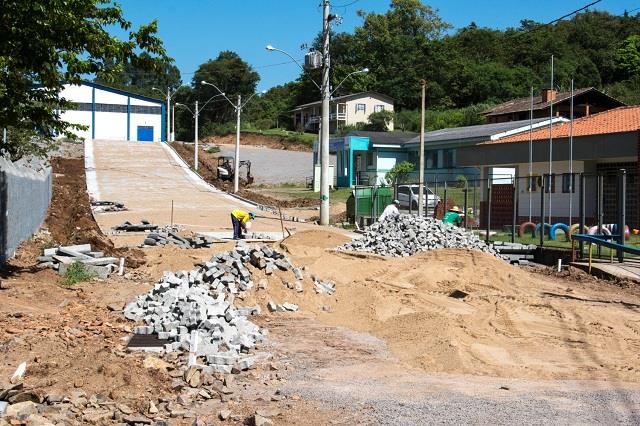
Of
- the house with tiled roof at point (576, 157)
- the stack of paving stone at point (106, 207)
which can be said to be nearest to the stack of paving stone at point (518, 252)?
the house with tiled roof at point (576, 157)

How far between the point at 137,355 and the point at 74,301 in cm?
403

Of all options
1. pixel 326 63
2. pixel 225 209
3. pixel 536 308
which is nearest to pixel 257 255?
pixel 536 308

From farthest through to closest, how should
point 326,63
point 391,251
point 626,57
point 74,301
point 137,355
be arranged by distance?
point 626,57 → point 326,63 → point 391,251 → point 74,301 → point 137,355

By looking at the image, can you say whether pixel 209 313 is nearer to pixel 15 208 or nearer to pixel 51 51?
pixel 51 51

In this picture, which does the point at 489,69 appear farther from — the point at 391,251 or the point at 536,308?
the point at 536,308

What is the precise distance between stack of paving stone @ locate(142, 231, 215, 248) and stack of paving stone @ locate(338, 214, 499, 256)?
384cm

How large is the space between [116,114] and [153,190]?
40837 mm

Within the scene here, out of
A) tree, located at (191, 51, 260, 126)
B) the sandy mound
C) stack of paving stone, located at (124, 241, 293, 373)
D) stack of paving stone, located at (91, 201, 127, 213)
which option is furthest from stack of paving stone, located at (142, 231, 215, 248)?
tree, located at (191, 51, 260, 126)

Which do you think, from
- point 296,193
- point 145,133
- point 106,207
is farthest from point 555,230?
point 145,133

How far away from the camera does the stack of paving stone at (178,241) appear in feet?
70.7

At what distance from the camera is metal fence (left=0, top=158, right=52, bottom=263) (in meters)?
16.0

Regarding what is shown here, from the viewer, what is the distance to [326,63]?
33.8 meters

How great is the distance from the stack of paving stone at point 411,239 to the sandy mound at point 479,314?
0.81 metres

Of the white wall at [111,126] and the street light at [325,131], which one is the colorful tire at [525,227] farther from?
the white wall at [111,126]
